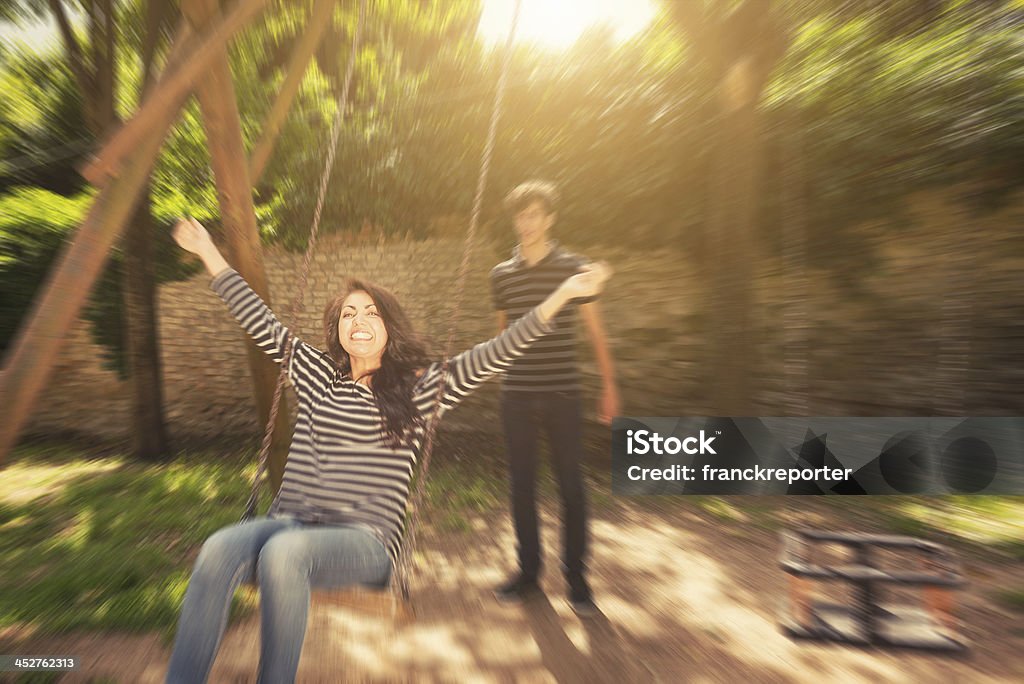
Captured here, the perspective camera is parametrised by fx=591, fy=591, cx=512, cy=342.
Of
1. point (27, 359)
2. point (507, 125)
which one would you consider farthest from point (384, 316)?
point (507, 125)

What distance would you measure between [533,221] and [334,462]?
4.00ft

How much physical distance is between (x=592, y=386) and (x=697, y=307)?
132 centimetres

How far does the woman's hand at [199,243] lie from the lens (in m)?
2.16

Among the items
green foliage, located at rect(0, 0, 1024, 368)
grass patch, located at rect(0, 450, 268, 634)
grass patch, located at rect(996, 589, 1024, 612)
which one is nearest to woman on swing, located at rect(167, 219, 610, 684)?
grass patch, located at rect(0, 450, 268, 634)

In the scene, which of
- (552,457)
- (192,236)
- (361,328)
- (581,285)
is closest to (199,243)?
(192,236)

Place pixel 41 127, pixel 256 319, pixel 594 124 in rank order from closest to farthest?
pixel 256 319 < pixel 594 124 < pixel 41 127

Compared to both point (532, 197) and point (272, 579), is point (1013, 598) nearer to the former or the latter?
point (532, 197)

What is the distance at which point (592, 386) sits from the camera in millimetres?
5910

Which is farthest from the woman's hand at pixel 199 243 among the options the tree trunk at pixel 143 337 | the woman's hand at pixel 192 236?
the tree trunk at pixel 143 337

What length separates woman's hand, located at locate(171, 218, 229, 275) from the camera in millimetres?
2156

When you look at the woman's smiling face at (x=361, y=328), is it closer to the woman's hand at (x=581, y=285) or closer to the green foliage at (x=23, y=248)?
the woman's hand at (x=581, y=285)

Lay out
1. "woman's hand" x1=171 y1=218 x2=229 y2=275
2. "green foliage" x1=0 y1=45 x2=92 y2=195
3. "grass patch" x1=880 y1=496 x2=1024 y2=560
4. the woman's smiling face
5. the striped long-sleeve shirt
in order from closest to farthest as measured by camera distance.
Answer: the striped long-sleeve shirt → the woman's smiling face → "woman's hand" x1=171 y1=218 x2=229 y2=275 → "grass patch" x1=880 y1=496 x2=1024 y2=560 → "green foliage" x1=0 y1=45 x2=92 y2=195

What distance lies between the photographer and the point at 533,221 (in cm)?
242

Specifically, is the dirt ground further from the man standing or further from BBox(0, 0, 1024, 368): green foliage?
BBox(0, 0, 1024, 368): green foliage
